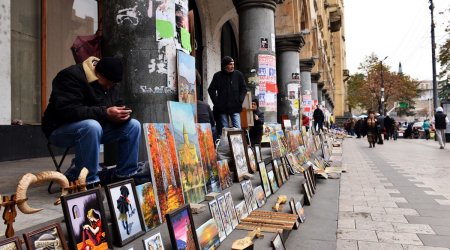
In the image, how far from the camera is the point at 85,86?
3.26 meters

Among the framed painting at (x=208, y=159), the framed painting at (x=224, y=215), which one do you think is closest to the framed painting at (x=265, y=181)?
the framed painting at (x=208, y=159)

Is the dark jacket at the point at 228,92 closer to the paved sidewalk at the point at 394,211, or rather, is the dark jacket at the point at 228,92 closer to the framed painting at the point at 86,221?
the paved sidewalk at the point at 394,211

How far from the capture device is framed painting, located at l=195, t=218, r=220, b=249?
256 centimetres

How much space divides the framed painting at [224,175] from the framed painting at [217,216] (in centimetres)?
126

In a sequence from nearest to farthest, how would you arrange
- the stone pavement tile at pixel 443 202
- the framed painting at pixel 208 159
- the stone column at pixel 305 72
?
the framed painting at pixel 208 159 < the stone pavement tile at pixel 443 202 < the stone column at pixel 305 72

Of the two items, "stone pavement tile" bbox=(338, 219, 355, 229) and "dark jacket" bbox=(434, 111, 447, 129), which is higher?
"dark jacket" bbox=(434, 111, 447, 129)

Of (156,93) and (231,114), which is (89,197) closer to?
(156,93)

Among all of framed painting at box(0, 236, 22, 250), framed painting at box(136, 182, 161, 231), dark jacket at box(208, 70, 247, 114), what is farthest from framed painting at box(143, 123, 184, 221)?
dark jacket at box(208, 70, 247, 114)

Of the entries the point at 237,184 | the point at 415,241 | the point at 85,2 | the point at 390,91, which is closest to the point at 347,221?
the point at 415,241

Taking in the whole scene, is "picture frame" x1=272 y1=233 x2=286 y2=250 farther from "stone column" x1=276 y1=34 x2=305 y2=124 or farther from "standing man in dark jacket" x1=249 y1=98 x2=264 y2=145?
"stone column" x1=276 y1=34 x2=305 y2=124

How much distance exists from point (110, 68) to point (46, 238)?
69.2 inches

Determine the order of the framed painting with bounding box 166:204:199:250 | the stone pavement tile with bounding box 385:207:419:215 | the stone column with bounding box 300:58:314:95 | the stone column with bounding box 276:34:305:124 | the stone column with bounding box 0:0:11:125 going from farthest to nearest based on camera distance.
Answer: the stone column with bounding box 300:58:314:95 → the stone column with bounding box 276:34:305:124 → the stone column with bounding box 0:0:11:125 → the stone pavement tile with bounding box 385:207:419:215 → the framed painting with bounding box 166:204:199:250

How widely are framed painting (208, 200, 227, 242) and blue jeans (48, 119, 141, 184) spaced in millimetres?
887

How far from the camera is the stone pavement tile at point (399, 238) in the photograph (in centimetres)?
357
